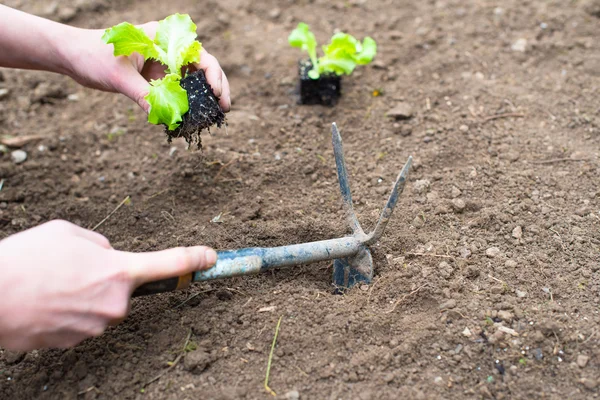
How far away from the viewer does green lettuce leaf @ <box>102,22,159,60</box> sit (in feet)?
7.77

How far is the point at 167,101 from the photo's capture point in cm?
240

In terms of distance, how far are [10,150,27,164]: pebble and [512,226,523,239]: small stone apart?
2.74 metres

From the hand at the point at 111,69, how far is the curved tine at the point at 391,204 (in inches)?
34.4

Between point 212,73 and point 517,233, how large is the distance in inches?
60.7

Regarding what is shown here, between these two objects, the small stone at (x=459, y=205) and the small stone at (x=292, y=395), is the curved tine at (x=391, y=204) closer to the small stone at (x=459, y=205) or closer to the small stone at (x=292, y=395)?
the small stone at (x=459, y=205)

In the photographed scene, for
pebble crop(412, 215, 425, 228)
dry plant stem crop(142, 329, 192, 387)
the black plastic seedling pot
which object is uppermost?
the black plastic seedling pot

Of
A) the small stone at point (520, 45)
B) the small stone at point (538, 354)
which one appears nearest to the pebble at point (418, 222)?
the small stone at point (538, 354)

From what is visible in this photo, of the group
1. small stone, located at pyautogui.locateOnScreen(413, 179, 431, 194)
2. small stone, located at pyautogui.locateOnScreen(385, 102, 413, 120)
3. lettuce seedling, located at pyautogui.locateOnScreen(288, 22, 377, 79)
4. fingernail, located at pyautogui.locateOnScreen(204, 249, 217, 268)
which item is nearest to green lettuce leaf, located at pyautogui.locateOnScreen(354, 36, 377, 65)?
lettuce seedling, located at pyautogui.locateOnScreen(288, 22, 377, 79)

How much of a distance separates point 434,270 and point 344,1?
2.67 metres

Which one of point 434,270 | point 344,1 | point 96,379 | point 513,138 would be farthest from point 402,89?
point 96,379

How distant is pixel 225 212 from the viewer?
280 cm

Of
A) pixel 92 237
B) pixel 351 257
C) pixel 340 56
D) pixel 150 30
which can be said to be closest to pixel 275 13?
pixel 340 56

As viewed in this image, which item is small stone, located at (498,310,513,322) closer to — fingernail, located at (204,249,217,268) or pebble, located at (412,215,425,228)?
pebble, located at (412,215,425,228)

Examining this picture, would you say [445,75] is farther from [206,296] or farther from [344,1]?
[206,296]
